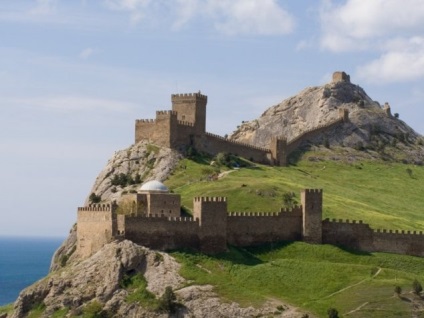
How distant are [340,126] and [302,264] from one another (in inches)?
2875

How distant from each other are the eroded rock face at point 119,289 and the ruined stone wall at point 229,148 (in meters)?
38.9

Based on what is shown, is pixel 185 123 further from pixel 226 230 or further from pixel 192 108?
pixel 226 230

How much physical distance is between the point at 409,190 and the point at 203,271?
6135cm

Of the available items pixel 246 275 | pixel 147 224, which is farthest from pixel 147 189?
pixel 246 275

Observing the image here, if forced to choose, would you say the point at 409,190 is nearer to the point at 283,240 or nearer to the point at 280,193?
the point at 280,193

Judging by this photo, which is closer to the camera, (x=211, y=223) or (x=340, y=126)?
(x=211, y=223)

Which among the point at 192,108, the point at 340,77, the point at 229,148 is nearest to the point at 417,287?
the point at 192,108

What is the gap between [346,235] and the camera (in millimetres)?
89062

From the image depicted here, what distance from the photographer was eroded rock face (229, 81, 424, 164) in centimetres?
15150

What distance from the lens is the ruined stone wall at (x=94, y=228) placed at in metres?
81.8

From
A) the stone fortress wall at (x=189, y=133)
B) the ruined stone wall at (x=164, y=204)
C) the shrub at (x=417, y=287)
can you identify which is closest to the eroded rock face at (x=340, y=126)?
the stone fortress wall at (x=189, y=133)

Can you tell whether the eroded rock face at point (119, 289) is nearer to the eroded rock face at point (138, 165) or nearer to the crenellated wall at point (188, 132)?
the eroded rock face at point (138, 165)

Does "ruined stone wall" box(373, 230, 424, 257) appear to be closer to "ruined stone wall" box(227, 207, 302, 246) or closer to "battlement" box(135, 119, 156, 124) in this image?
"ruined stone wall" box(227, 207, 302, 246)

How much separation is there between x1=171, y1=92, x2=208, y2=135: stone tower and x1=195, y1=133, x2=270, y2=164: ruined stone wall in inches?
56.4
